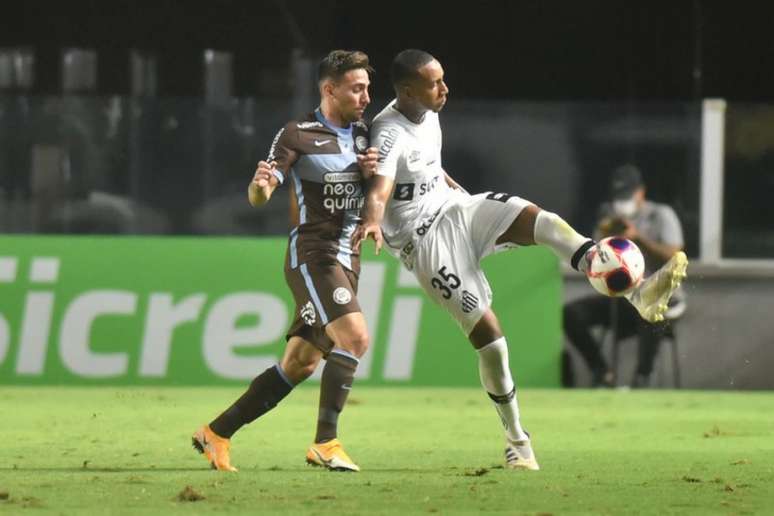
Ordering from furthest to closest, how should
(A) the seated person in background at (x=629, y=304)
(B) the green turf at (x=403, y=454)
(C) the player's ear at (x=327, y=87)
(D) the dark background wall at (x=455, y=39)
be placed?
(D) the dark background wall at (x=455, y=39) → (A) the seated person in background at (x=629, y=304) → (C) the player's ear at (x=327, y=87) → (B) the green turf at (x=403, y=454)

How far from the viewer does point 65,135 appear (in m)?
15.9

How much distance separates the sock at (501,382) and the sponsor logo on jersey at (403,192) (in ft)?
2.78

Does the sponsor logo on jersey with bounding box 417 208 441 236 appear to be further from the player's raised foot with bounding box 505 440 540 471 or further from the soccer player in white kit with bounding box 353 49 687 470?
the player's raised foot with bounding box 505 440 540 471

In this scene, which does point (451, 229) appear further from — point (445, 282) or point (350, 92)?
point (350, 92)

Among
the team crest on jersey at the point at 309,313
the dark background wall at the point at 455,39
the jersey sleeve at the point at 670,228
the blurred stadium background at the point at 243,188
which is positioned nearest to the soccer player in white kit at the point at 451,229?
the team crest on jersey at the point at 309,313

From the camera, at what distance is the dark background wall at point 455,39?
16.2 m

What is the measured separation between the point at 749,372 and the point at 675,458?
19.1ft

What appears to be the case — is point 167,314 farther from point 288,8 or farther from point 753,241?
point 753,241

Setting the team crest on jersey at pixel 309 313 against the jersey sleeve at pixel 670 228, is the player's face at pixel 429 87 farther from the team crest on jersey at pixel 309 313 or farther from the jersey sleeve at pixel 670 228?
the jersey sleeve at pixel 670 228

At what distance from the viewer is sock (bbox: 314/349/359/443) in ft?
29.1

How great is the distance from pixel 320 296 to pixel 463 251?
0.77 metres

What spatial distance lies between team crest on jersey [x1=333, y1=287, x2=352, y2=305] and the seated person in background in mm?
6705

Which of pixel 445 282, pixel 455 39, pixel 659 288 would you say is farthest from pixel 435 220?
pixel 455 39

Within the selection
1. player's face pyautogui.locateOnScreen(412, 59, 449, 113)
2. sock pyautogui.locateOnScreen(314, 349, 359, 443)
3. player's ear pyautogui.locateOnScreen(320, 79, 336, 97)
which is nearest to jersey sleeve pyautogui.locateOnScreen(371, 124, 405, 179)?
player's face pyautogui.locateOnScreen(412, 59, 449, 113)
